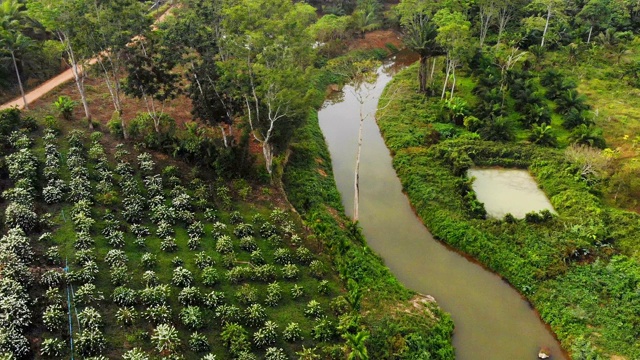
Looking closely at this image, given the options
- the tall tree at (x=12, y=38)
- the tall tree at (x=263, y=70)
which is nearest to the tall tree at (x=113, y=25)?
the tall tree at (x=263, y=70)

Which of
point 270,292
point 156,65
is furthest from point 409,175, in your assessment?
point 156,65

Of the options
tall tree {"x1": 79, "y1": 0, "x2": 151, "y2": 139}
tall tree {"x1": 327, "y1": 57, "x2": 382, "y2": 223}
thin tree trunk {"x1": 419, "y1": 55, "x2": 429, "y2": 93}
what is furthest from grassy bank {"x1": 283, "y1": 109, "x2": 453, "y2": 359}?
thin tree trunk {"x1": 419, "y1": 55, "x2": 429, "y2": 93}

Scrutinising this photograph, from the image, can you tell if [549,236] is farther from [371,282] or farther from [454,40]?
[454,40]

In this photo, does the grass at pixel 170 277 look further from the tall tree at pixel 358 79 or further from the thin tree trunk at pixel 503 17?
the thin tree trunk at pixel 503 17

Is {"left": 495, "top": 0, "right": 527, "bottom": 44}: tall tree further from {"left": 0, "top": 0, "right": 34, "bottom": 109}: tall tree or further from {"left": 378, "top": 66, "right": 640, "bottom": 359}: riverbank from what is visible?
{"left": 0, "top": 0, "right": 34, "bottom": 109}: tall tree

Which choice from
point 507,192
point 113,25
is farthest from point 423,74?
point 113,25

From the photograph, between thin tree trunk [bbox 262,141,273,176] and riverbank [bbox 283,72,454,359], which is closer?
riverbank [bbox 283,72,454,359]
